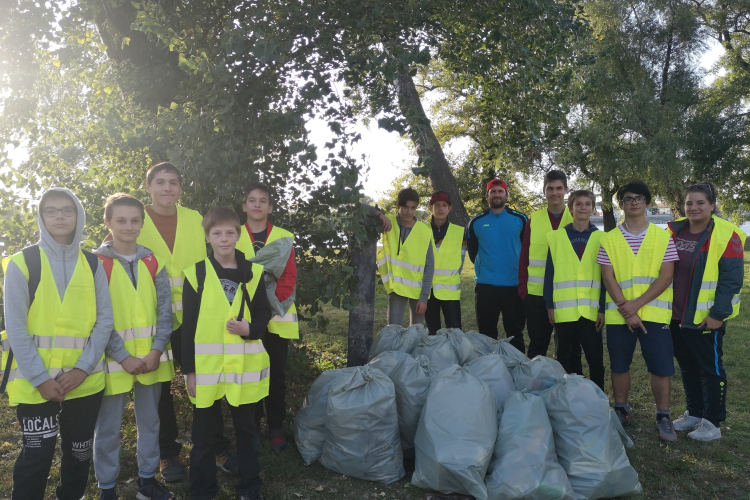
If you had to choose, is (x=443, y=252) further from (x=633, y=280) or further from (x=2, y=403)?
(x=2, y=403)

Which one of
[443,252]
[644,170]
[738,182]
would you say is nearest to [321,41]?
[443,252]

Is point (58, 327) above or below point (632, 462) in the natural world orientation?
above

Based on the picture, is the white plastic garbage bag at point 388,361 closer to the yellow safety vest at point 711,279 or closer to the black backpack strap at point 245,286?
the black backpack strap at point 245,286

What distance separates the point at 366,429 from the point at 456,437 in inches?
23.0

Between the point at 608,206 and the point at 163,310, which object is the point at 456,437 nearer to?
the point at 163,310

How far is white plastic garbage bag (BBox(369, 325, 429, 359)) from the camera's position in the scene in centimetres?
419

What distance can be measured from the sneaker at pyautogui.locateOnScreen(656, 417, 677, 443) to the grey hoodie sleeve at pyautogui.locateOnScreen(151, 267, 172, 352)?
3640mm

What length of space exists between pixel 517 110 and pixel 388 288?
2.14 metres

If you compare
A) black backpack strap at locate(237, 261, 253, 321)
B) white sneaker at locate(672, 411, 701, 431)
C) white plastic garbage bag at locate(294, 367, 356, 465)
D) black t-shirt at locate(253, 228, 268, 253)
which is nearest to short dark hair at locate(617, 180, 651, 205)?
white sneaker at locate(672, 411, 701, 431)

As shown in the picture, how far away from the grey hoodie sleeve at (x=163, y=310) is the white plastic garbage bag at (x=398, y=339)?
1.78 meters

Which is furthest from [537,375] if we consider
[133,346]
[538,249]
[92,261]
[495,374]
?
[92,261]

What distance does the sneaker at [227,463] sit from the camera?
342 cm

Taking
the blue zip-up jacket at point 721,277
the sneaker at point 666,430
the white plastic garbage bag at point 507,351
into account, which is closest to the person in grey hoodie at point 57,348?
the white plastic garbage bag at point 507,351

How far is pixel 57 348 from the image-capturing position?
103 inches
